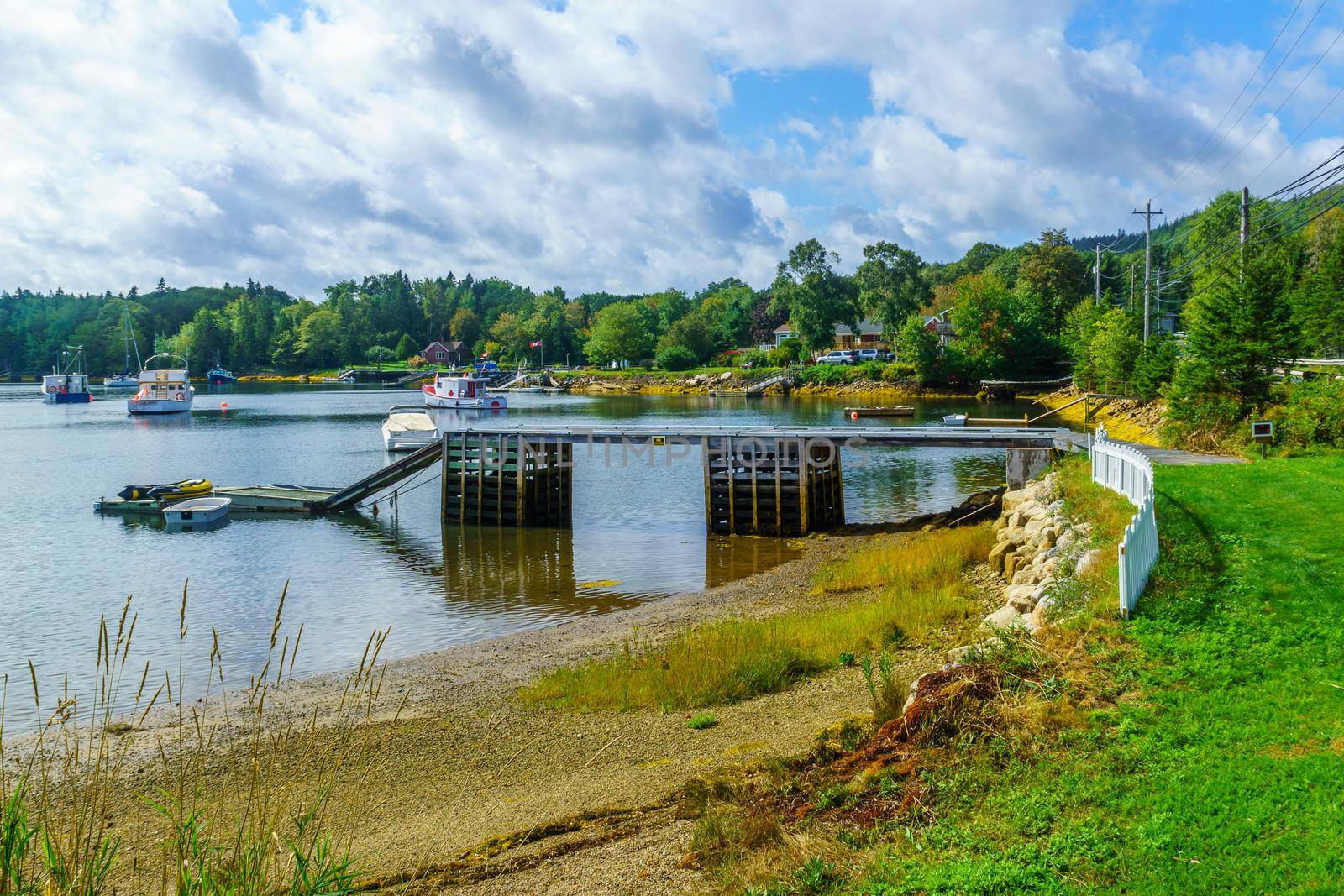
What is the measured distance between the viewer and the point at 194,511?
111ft

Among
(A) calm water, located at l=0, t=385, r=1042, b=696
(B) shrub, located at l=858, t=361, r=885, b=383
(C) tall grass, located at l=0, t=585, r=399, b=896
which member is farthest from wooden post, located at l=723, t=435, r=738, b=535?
(B) shrub, located at l=858, t=361, r=885, b=383

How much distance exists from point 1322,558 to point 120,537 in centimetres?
3400

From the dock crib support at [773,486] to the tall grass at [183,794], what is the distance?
15253 millimetres

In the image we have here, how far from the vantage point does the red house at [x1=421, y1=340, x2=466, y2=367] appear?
189875 millimetres

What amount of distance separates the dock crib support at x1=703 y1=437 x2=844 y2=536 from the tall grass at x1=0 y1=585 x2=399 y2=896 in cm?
1525

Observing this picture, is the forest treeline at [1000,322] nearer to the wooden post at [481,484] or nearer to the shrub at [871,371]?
the shrub at [871,371]

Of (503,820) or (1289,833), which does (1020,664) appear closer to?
(1289,833)

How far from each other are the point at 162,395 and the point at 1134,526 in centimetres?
10295

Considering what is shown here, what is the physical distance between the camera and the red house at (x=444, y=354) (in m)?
190

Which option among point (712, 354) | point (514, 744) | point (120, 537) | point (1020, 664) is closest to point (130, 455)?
point (120, 537)

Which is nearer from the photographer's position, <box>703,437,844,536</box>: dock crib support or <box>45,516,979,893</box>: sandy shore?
<box>45,516,979,893</box>: sandy shore

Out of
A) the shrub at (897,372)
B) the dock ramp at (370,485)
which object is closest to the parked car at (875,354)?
the shrub at (897,372)

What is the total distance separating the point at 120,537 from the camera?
32.2 meters

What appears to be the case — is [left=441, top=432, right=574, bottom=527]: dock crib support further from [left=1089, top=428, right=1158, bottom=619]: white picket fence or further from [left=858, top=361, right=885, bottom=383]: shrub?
[left=858, top=361, right=885, bottom=383]: shrub
